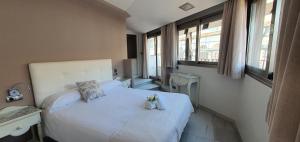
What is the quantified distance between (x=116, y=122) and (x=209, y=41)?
2.61 meters

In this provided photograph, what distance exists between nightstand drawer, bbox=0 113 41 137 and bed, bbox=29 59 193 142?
126 millimetres

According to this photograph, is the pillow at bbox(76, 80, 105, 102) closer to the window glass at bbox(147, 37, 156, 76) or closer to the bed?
the bed

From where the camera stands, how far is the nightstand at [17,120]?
149cm

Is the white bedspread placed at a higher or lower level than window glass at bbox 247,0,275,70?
lower

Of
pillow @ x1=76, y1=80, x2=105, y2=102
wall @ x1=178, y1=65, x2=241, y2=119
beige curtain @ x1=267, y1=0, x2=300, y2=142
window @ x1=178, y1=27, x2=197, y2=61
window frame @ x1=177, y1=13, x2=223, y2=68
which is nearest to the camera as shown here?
Result: beige curtain @ x1=267, y1=0, x2=300, y2=142

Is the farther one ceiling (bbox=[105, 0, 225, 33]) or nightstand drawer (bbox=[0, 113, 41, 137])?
ceiling (bbox=[105, 0, 225, 33])

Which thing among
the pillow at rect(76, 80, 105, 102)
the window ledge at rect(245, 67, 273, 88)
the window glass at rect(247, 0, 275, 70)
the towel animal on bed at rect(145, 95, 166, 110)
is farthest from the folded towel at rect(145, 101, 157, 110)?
the window glass at rect(247, 0, 275, 70)

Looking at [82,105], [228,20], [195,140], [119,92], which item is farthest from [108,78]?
[228,20]

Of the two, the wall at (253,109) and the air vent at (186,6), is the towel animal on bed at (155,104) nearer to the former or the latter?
the wall at (253,109)

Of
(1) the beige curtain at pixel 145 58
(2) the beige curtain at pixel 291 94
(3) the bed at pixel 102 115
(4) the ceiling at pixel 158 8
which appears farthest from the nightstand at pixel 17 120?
(1) the beige curtain at pixel 145 58

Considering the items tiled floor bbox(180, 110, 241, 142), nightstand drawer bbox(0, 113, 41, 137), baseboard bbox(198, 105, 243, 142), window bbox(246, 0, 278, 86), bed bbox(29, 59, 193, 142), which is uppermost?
window bbox(246, 0, 278, 86)

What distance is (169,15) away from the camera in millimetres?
3299

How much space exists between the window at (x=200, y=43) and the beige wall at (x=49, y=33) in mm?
1921

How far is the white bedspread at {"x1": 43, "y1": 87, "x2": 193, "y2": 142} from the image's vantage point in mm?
1262
